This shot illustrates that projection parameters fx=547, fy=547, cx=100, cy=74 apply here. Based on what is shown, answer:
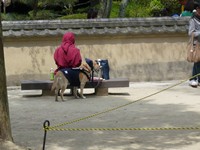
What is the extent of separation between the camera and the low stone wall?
1441cm

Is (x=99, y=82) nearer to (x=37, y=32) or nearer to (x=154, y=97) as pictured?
(x=154, y=97)

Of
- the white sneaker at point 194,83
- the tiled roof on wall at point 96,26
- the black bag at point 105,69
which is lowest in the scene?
the white sneaker at point 194,83

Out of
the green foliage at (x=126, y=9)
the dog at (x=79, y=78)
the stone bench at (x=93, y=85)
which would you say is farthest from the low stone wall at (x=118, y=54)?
the green foliage at (x=126, y=9)

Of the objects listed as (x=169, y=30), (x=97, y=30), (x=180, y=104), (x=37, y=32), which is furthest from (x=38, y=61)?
(x=180, y=104)

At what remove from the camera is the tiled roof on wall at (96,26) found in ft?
46.5

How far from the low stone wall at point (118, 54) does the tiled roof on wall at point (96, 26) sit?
0.44 ft

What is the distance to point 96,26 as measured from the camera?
1441cm

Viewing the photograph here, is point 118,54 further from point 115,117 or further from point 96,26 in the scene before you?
point 115,117

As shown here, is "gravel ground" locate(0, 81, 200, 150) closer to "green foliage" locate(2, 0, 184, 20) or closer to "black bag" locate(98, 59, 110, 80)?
"black bag" locate(98, 59, 110, 80)

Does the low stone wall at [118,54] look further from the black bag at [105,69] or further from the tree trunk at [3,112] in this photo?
the tree trunk at [3,112]

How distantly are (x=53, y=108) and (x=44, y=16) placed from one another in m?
9.23

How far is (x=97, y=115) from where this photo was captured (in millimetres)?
9797

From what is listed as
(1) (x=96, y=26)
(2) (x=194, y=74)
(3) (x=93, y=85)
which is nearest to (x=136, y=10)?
(1) (x=96, y=26)

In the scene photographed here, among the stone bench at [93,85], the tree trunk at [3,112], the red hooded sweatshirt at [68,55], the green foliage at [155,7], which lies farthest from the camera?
the green foliage at [155,7]
